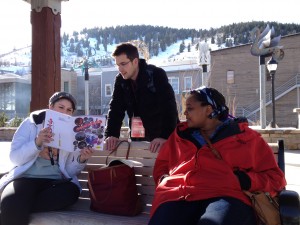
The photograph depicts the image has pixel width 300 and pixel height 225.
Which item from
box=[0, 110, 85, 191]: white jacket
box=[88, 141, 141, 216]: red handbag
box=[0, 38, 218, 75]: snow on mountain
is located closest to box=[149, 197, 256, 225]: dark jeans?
box=[88, 141, 141, 216]: red handbag

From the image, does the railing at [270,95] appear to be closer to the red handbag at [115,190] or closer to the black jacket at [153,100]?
A: the black jacket at [153,100]

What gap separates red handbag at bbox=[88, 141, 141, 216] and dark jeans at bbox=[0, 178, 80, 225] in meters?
0.22

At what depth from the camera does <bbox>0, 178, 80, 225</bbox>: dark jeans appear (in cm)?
317

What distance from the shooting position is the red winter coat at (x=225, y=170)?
2.80 m

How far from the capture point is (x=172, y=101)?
379 cm

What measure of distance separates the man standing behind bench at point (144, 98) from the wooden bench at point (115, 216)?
0.12 meters

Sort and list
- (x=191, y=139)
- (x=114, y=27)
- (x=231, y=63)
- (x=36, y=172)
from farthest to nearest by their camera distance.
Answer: (x=114, y=27) < (x=231, y=63) < (x=36, y=172) < (x=191, y=139)

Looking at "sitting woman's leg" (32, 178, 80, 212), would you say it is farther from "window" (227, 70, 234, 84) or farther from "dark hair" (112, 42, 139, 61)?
"window" (227, 70, 234, 84)

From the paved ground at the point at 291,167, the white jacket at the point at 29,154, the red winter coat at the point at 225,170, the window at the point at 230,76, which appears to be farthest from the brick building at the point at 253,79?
the red winter coat at the point at 225,170

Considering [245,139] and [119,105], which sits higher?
[119,105]

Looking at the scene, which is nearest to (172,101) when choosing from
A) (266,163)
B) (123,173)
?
(123,173)

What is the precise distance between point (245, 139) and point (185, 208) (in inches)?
25.1

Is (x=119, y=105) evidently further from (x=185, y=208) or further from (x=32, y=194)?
(x=185, y=208)

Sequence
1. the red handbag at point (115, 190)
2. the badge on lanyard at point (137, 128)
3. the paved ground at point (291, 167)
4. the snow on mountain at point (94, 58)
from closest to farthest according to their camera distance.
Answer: the red handbag at point (115, 190) → the badge on lanyard at point (137, 128) → the paved ground at point (291, 167) → the snow on mountain at point (94, 58)
